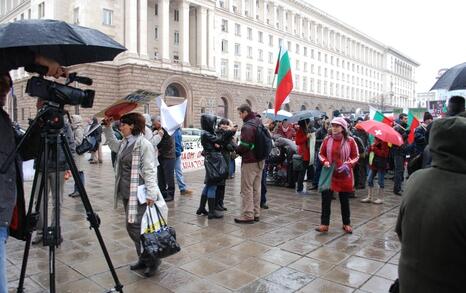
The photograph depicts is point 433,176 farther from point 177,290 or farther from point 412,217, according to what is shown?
point 177,290

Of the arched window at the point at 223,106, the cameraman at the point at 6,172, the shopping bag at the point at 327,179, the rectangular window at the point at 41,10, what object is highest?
the rectangular window at the point at 41,10

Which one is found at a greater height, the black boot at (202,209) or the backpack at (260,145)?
the backpack at (260,145)

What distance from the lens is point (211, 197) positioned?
650 centimetres

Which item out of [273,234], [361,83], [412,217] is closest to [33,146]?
[412,217]

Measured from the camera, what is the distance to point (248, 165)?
6.23 metres

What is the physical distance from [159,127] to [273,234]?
11.2ft

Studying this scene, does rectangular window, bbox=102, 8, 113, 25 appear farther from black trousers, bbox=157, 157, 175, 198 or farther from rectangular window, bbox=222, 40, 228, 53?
black trousers, bbox=157, 157, 175, 198

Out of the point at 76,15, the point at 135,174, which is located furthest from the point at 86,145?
the point at 76,15

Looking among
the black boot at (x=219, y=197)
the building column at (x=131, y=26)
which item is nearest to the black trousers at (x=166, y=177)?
the black boot at (x=219, y=197)

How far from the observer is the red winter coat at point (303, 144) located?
29.6 feet

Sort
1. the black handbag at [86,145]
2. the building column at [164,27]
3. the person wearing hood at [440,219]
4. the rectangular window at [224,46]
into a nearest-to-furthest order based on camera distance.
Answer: the person wearing hood at [440,219], the black handbag at [86,145], the building column at [164,27], the rectangular window at [224,46]

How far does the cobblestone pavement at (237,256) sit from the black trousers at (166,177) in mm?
959

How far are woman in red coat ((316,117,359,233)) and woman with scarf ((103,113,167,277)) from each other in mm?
2793

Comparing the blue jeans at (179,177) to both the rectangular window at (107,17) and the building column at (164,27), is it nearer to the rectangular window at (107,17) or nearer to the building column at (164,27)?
the rectangular window at (107,17)
